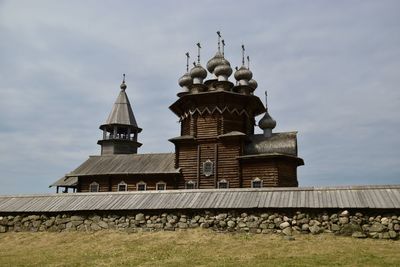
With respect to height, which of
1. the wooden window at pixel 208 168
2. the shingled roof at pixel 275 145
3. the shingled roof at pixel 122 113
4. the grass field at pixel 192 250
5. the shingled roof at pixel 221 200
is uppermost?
the shingled roof at pixel 122 113

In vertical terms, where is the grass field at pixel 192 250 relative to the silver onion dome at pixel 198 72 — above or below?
below

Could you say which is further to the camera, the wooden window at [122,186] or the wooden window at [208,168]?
the wooden window at [122,186]

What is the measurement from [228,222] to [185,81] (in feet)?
56.0

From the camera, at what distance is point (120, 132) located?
38.5 metres

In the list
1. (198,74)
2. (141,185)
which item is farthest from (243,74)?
(141,185)

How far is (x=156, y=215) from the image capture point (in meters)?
16.8

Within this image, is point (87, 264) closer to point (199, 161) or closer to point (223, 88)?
point (199, 161)

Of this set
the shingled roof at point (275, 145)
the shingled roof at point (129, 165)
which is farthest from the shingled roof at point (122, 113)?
the shingled roof at point (275, 145)

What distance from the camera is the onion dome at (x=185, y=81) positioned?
3102cm

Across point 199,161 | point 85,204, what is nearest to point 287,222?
point 85,204

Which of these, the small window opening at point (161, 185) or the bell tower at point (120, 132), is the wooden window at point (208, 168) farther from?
the bell tower at point (120, 132)

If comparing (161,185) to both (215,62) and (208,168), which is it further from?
(215,62)

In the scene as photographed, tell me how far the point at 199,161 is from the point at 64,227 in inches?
447

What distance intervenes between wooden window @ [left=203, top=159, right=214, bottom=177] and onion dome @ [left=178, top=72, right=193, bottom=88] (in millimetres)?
6900
